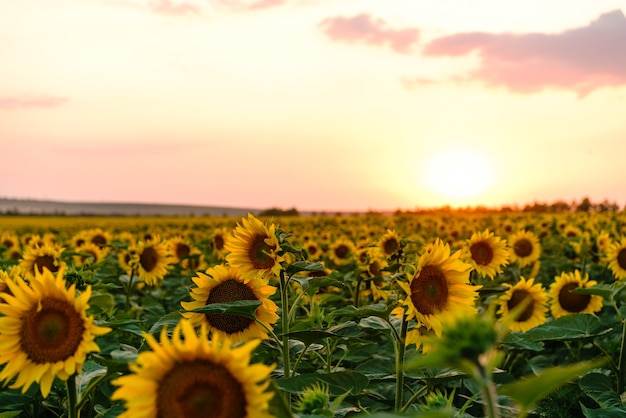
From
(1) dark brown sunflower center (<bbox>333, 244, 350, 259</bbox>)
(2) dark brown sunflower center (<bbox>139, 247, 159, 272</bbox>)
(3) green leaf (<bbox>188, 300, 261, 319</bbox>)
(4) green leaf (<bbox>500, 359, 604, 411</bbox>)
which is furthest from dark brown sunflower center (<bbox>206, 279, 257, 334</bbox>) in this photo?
(1) dark brown sunflower center (<bbox>333, 244, 350, 259</bbox>)

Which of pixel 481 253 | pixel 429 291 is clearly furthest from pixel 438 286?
pixel 481 253

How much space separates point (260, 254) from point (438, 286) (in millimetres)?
956

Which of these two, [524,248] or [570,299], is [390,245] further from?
[524,248]

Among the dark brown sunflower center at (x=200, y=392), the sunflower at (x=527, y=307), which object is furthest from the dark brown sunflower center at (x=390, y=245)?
the dark brown sunflower center at (x=200, y=392)

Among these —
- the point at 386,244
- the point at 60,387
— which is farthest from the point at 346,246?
the point at 60,387

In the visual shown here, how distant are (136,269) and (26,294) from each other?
15.2 feet

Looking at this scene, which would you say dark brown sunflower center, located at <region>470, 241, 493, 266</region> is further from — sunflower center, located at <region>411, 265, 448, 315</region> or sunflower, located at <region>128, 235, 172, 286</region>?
sunflower, located at <region>128, 235, 172, 286</region>

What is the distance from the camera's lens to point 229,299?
3.17 metres

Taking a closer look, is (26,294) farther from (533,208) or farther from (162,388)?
Answer: (533,208)

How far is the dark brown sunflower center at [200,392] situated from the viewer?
170 centimetres

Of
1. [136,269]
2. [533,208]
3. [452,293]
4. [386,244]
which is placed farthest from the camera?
[533,208]

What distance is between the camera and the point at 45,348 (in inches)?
84.0

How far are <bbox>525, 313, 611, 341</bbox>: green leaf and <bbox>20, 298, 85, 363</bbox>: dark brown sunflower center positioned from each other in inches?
104

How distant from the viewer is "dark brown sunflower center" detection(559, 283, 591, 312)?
5527mm
